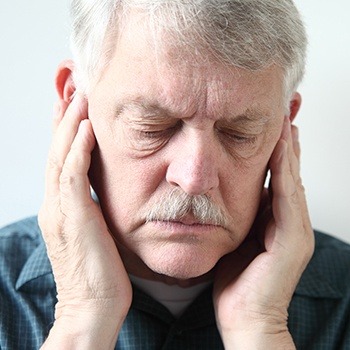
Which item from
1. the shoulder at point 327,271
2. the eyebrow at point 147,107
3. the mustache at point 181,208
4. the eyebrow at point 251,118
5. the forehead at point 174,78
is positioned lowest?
the shoulder at point 327,271

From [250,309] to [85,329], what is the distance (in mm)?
372

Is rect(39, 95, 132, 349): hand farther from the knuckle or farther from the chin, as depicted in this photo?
the chin

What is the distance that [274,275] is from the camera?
5.39 feet

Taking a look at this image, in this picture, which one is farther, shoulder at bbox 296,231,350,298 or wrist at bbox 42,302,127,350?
shoulder at bbox 296,231,350,298

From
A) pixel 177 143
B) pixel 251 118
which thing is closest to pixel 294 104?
pixel 251 118

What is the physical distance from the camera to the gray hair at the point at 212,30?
1.39m

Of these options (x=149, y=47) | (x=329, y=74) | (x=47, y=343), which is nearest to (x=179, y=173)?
(x=149, y=47)

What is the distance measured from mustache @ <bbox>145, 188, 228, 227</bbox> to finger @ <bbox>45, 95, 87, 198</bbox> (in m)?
0.26

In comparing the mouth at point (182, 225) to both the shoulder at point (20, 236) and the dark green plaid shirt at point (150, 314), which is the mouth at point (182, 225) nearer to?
the dark green plaid shirt at point (150, 314)

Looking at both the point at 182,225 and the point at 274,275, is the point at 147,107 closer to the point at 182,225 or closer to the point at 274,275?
the point at 182,225

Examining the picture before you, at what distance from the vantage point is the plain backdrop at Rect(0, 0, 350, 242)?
1.96 metres

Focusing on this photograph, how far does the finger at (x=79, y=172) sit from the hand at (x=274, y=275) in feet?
1.32

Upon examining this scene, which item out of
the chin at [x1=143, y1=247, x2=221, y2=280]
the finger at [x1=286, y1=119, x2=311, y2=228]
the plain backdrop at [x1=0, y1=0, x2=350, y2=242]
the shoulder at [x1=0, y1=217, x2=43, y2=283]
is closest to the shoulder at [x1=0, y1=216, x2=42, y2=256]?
the shoulder at [x1=0, y1=217, x2=43, y2=283]

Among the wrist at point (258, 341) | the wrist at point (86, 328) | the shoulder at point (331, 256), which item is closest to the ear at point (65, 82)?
the wrist at point (86, 328)
